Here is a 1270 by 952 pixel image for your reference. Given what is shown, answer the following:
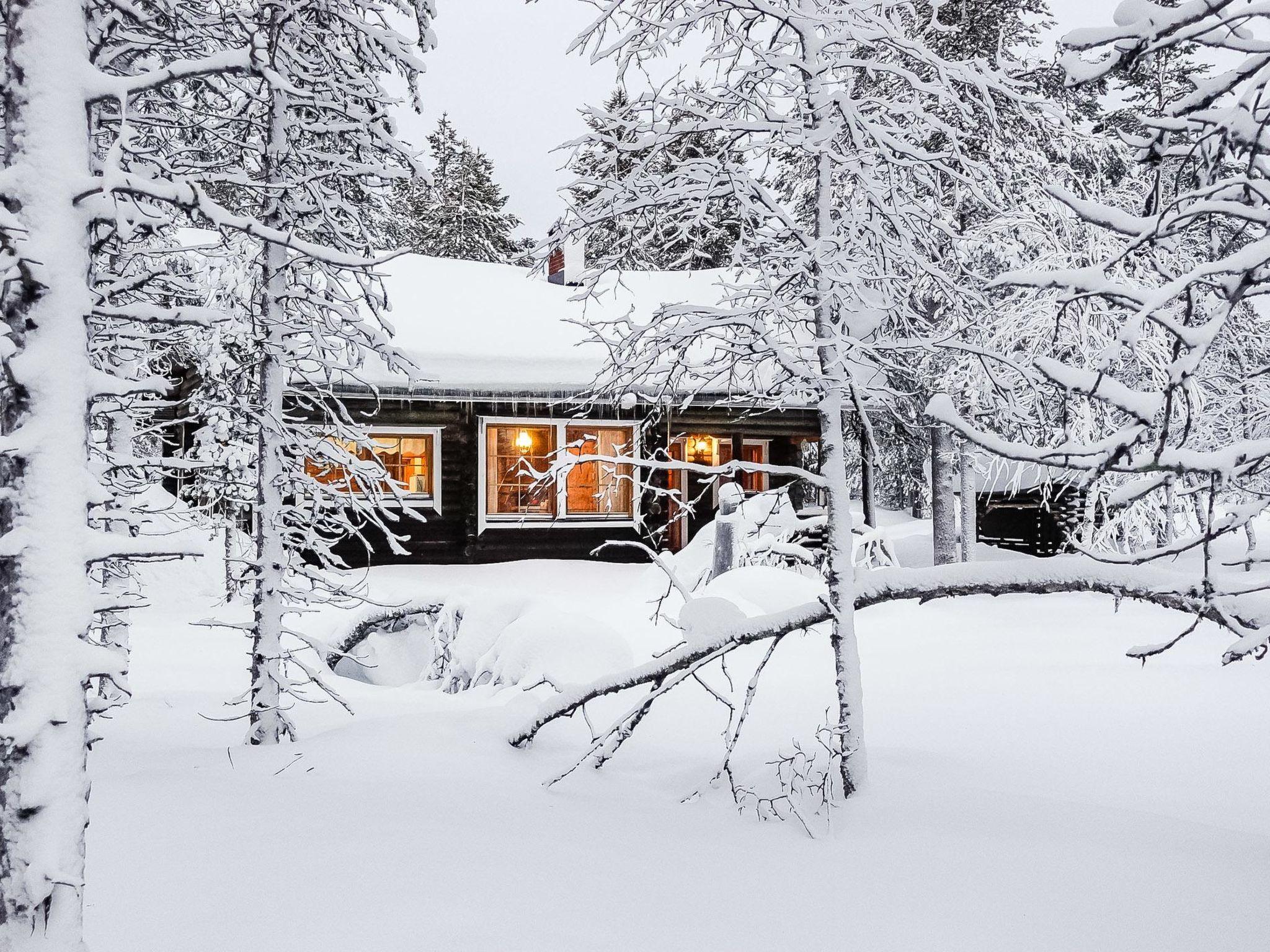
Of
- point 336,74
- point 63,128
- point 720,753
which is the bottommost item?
point 720,753

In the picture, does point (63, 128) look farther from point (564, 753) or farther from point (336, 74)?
point (564, 753)

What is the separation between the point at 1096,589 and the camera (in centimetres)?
404

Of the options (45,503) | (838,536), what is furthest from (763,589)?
(45,503)

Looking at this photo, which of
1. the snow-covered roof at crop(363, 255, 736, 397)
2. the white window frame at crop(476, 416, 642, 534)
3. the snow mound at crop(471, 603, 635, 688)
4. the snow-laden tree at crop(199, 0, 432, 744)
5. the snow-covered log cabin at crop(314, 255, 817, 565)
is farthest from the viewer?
the white window frame at crop(476, 416, 642, 534)

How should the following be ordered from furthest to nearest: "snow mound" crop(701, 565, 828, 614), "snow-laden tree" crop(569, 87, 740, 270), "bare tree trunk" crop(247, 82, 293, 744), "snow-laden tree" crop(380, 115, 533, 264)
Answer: "snow-laden tree" crop(380, 115, 533, 264) → "snow mound" crop(701, 565, 828, 614) → "bare tree trunk" crop(247, 82, 293, 744) → "snow-laden tree" crop(569, 87, 740, 270)

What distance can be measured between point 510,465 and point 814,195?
1179cm

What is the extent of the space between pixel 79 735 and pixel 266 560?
3691mm

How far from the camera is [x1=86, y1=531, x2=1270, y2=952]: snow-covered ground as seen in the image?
10.9 ft

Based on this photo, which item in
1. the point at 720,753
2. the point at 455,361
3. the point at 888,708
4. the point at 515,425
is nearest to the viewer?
the point at 720,753

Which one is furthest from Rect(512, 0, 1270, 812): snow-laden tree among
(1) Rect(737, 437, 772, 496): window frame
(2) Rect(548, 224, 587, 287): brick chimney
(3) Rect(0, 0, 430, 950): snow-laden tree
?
(1) Rect(737, 437, 772, 496): window frame

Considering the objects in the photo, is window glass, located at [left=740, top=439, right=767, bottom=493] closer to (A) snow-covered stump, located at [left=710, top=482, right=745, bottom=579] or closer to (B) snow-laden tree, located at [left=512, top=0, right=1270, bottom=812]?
(A) snow-covered stump, located at [left=710, top=482, right=745, bottom=579]

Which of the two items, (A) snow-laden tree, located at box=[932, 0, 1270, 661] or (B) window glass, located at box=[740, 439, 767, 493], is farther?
(B) window glass, located at box=[740, 439, 767, 493]

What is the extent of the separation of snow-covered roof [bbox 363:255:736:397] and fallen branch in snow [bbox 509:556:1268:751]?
8179 millimetres

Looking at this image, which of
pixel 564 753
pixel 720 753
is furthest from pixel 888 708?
pixel 564 753
